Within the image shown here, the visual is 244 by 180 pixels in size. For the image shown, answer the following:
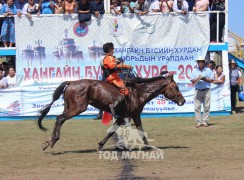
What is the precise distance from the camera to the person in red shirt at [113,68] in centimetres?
1148

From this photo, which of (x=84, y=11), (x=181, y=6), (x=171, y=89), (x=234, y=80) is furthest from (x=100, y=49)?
(x=171, y=89)

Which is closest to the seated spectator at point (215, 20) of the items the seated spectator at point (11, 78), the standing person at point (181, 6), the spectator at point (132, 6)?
the standing person at point (181, 6)

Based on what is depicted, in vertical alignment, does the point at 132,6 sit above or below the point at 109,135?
above

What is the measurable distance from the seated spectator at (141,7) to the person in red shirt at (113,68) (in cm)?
773

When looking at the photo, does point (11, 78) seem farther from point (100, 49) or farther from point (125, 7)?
point (125, 7)

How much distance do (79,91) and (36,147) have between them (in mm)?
1793

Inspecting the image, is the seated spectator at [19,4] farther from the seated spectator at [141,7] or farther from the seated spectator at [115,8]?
the seated spectator at [141,7]

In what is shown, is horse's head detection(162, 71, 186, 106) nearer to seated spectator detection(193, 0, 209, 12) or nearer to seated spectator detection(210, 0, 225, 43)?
seated spectator detection(193, 0, 209, 12)

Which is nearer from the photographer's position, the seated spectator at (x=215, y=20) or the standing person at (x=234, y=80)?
the seated spectator at (x=215, y=20)

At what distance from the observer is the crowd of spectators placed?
63.1 feet

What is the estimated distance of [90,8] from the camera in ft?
63.2

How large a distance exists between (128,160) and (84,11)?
954 centimetres

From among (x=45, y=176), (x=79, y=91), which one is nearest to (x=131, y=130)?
(x=79, y=91)

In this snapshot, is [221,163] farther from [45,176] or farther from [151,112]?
[151,112]
